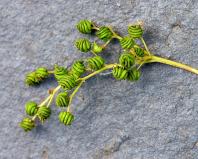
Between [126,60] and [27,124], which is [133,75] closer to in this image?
[126,60]

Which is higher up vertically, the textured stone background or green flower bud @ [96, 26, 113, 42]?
green flower bud @ [96, 26, 113, 42]

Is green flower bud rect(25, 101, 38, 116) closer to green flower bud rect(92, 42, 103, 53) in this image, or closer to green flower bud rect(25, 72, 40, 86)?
green flower bud rect(25, 72, 40, 86)

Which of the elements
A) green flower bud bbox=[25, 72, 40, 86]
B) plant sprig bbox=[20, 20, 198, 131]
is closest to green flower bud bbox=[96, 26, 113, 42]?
plant sprig bbox=[20, 20, 198, 131]

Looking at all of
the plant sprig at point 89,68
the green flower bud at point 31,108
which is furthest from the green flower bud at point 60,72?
the green flower bud at point 31,108

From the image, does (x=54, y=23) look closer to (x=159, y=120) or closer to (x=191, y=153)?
(x=159, y=120)

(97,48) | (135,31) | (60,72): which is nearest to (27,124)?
(60,72)

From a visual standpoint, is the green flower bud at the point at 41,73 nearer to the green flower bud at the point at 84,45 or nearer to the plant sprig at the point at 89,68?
the plant sprig at the point at 89,68

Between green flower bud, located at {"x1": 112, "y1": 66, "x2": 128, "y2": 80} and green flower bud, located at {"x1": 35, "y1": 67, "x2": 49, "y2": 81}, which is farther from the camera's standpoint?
green flower bud, located at {"x1": 35, "y1": 67, "x2": 49, "y2": 81}

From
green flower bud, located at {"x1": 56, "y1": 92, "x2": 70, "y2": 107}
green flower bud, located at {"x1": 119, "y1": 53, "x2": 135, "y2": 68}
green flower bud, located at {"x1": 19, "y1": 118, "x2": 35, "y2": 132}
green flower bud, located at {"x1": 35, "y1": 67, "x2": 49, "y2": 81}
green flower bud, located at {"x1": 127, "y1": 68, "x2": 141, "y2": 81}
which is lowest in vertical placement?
green flower bud, located at {"x1": 19, "y1": 118, "x2": 35, "y2": 132}
